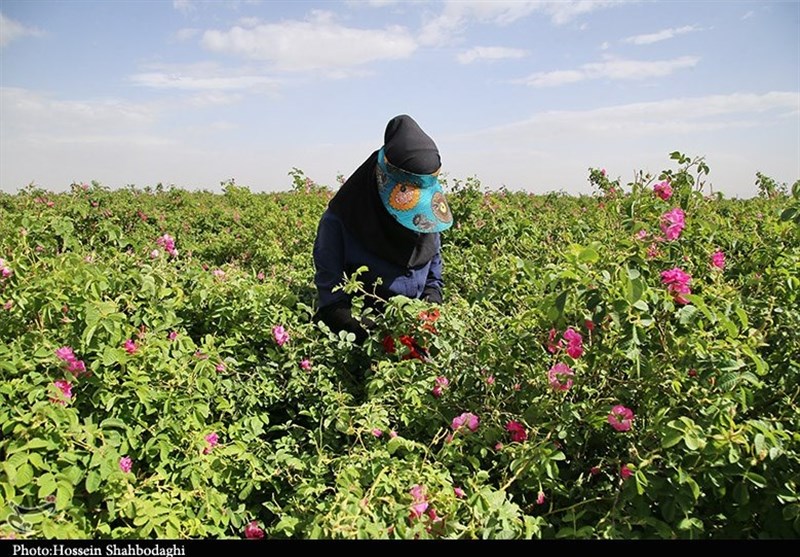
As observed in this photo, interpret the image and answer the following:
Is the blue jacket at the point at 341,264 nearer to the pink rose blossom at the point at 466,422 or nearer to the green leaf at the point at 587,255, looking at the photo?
the pink rose blossom at the point at 466,422

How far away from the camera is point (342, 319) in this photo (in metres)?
2.71

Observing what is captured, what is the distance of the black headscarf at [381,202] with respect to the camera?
2.63 m

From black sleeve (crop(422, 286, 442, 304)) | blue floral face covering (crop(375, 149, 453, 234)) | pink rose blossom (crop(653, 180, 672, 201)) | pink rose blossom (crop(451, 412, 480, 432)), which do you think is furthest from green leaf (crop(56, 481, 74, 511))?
pink rose blossom (crop(653, 180, 672, 201))

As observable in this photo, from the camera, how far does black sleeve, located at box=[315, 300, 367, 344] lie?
8.81 feet

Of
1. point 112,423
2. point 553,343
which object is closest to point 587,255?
point 553,343

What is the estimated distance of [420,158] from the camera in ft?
8.56

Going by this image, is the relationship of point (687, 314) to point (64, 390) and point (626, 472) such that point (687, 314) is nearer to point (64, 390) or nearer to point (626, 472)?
point (626, 472)

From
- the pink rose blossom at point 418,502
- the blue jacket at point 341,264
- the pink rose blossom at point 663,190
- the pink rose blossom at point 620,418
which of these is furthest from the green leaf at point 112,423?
the pink rose blossom at point 663,190

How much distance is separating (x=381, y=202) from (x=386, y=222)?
89 millimetres

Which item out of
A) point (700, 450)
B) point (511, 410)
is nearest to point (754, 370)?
point (700, 450)

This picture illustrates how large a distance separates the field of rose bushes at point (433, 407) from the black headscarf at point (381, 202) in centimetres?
45

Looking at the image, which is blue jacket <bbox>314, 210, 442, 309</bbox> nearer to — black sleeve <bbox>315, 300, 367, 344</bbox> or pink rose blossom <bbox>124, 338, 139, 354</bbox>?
black sleeve <bbox>315, 300, 367, 344</bbox>

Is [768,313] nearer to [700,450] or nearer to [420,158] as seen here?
[700,450]

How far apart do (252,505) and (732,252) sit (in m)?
2.71
